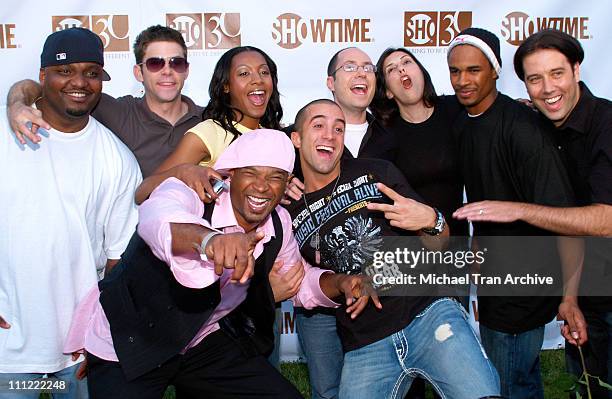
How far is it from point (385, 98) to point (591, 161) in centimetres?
117

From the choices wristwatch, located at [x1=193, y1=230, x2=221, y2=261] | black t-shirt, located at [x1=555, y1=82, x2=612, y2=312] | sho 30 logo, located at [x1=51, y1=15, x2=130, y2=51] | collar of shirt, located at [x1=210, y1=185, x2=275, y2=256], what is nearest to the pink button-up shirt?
collar of shirt, located at [x1=210, y1=185, x2=275, y2=256]

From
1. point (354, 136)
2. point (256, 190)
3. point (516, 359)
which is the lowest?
point (516, 359)

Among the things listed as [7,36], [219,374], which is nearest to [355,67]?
[219,374]

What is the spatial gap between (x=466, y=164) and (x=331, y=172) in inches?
26.6

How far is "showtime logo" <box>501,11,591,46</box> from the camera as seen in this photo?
4.62 meters

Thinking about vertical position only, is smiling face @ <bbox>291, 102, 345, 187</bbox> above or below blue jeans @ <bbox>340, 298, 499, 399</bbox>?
above

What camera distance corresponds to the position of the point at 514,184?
3131mm

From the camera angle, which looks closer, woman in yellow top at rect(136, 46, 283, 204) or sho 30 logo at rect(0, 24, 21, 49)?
woman in yellow top at rect(136, 46, 283, 204)

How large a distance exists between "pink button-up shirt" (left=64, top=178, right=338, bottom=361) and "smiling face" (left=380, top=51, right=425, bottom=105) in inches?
41.7

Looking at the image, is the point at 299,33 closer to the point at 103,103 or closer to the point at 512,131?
the point at 103,103

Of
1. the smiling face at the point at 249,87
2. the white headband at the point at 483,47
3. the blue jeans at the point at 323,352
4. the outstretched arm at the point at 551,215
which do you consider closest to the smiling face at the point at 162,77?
the smiling face at the point at 249,87

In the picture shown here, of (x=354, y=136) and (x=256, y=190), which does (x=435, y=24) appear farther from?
(x=256, y=190)

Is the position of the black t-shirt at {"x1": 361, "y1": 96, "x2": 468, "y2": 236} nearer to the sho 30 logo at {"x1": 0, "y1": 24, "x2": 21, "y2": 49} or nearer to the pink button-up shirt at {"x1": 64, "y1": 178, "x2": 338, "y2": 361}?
the pink button-up shirt at {"x1": 64, "y1": 178, "x2": 338, "y2": 361}

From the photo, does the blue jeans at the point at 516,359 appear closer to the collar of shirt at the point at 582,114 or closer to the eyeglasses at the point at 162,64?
the collar of shirt at the point at 582,114
